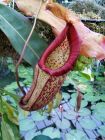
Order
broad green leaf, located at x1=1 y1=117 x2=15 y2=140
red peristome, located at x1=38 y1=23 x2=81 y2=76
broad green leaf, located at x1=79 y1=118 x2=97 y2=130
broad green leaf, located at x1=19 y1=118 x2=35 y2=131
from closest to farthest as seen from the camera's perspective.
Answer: red peristome, located at x1=38 y1=23 x2=81 y2=76 → broad green leaf, located at x1=1 y1=117 x2=15 y2=140 → broad green leaf, located at x1=19 y1=118 x2=35 y2=131 → broad green leaf, located at x1=79 y1=118 x2=97 y2=130

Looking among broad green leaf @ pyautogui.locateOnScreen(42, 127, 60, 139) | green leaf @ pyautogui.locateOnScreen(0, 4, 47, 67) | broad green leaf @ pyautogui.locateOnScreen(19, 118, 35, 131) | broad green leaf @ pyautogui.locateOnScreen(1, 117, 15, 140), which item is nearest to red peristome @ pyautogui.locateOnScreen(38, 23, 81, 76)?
green leaf @ pyautogui.locateOnScreen(0, 4, 47, 67)

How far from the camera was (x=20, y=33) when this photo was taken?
0.62 meters

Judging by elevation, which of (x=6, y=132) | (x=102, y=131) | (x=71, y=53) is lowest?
(x=102, y=131)

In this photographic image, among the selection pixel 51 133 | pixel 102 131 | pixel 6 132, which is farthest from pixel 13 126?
pixel 102 131

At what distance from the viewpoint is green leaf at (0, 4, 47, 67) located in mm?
597

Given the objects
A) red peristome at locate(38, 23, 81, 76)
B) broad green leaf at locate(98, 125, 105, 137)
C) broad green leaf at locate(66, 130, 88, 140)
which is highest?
red peristome at locate(38, 23, 81, 76)

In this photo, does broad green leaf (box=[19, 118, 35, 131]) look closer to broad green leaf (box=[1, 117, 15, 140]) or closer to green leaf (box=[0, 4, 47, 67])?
broad green leaf (box=[1, 117, 15, 140])

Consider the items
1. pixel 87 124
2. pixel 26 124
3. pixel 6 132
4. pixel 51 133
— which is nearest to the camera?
pixel 6 132

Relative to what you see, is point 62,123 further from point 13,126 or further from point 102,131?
point 13,126

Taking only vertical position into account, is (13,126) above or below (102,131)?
above

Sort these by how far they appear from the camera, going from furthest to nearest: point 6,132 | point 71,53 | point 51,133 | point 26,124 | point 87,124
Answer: point 87,124, point 26,124, point 51,133, point 6,132, point 71,53

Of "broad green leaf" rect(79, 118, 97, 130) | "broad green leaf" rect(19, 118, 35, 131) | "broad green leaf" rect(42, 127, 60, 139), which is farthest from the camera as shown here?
"broad green leaf" rect(79, 118, 97, 130)

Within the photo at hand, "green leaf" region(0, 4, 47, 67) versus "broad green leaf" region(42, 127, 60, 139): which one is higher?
"green leaf" region(0, 4, 47, 67)

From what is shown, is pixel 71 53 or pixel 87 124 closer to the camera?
pixel 71 53
